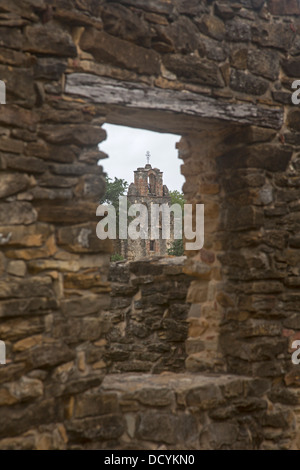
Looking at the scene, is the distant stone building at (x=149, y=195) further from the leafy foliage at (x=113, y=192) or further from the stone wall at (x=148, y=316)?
the stone wall at (x=148, y=316)

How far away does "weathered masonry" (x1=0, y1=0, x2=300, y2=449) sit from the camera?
3.27 meters

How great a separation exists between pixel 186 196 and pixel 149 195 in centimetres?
3140

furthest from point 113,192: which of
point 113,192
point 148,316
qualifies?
point 148,316

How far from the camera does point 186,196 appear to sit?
4.70m

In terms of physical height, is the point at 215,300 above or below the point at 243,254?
below

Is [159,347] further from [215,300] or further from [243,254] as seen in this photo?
[243,254]

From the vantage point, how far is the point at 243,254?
413 cm

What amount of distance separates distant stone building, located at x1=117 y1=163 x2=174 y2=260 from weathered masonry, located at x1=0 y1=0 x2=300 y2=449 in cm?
2785

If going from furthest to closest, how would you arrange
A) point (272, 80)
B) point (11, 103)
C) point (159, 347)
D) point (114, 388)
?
point (159, 347) < point (272, 80) < point (114, 388) < point (11, 103)

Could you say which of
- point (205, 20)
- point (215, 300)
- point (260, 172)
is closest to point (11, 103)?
point (205, 20)

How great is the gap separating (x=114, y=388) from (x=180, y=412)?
0.52 meters

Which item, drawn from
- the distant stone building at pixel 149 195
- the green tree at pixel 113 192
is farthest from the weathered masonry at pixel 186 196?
the distant stone building at pixel 149 195

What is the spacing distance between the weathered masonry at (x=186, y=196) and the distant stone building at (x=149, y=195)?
27.9 meters

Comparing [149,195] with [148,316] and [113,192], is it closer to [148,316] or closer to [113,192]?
[113,192]
